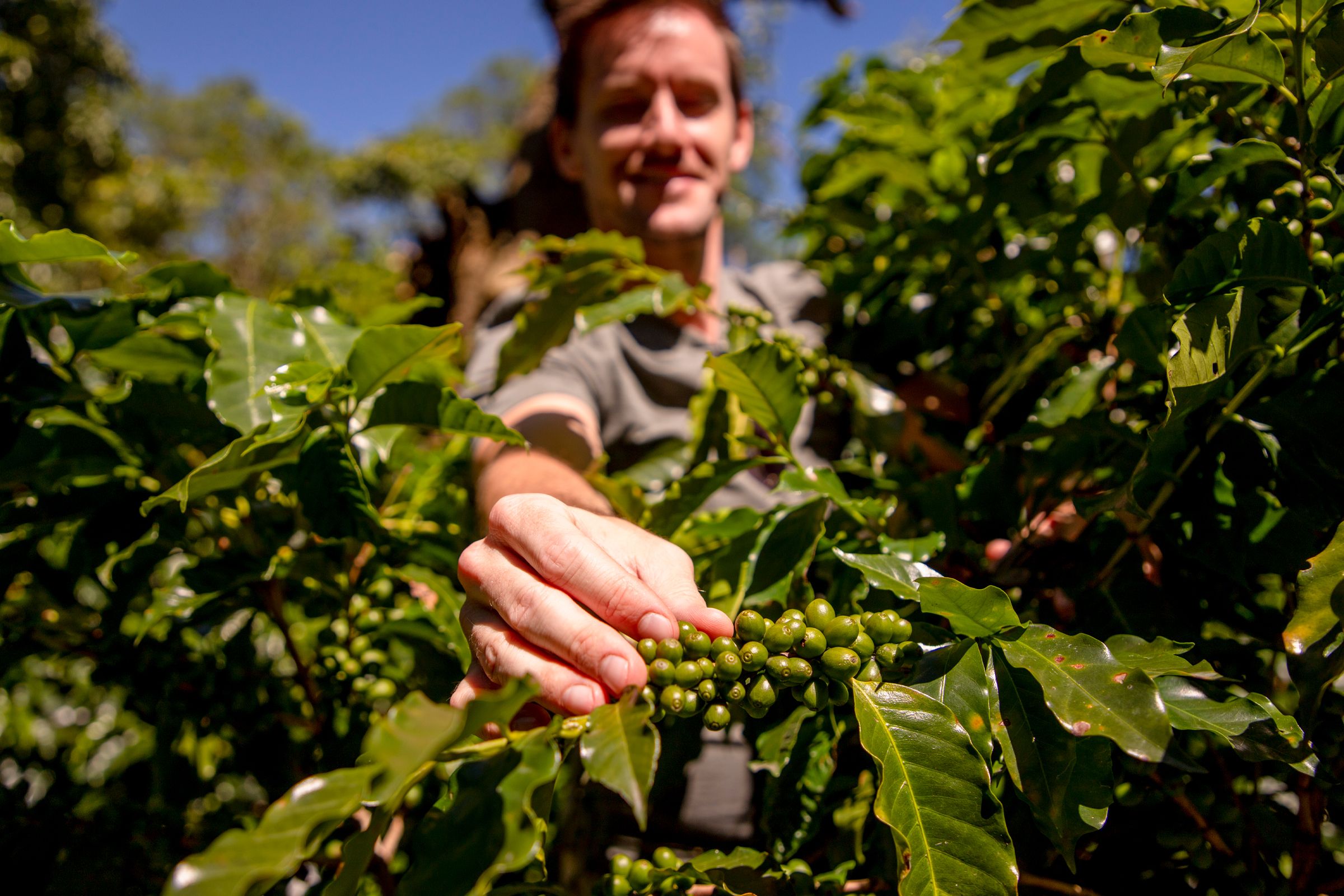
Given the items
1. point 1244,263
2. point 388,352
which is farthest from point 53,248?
point 1244,263

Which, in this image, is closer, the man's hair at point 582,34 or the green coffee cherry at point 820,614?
the green coffee cherry at point 820,614

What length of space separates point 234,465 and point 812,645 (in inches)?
23.3

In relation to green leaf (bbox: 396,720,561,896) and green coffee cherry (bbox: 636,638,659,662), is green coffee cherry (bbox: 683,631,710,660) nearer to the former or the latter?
green coffee cherry (bbox: 636,638,659,662)

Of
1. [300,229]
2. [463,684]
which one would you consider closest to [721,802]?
[463,684]

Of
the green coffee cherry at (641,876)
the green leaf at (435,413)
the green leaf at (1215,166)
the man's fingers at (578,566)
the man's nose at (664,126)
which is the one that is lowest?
the green coffee cherry at (641,876)

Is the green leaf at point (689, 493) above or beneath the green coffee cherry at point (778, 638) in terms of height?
above

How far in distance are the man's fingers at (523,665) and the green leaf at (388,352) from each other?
32cm

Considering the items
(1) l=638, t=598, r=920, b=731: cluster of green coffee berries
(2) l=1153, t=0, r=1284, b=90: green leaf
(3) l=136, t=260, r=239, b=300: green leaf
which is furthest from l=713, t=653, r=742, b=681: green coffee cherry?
(3) l=136, t=260, r=239, b=300: green leaf

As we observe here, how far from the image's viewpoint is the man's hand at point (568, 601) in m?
0.60

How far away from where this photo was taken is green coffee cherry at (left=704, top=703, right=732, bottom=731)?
0.60 metres

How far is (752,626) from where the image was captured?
0.62 metres

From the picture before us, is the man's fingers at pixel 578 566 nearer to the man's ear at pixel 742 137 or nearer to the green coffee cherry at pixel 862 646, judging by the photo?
the green coffee cherry at pixel 862 646

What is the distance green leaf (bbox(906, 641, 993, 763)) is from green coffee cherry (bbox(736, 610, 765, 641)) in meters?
0.14

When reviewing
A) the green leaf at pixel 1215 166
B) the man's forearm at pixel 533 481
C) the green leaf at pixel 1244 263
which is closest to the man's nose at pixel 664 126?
the man's forearm at pixel 533 481
